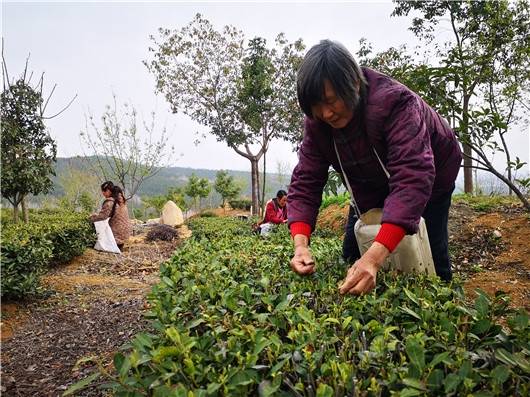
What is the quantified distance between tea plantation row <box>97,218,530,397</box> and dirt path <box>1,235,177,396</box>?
A: 1.58 meters

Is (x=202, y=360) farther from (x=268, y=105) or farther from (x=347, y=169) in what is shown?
(x=268, y=105)

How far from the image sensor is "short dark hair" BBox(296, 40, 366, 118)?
1.52 m

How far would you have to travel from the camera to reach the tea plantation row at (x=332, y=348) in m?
0.92

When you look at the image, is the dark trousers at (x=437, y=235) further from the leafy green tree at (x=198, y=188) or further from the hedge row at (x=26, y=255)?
the leafy green tree at (x=198, y=188)

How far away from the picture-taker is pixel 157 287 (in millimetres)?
1902

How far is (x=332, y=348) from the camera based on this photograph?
1112mm

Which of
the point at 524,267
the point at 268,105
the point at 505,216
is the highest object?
the point at 268,105

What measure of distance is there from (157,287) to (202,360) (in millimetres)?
860

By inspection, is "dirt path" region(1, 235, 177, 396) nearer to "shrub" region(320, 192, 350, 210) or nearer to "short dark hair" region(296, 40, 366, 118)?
"short dark hair" region(296, 40, 366, 118)

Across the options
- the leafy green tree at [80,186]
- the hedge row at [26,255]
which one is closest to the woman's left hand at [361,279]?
the hedge row at [26,255]

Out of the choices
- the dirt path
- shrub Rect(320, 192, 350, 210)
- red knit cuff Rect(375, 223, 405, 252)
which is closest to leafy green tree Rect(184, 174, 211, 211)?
shrub Rect(320, 192, 350, 210)

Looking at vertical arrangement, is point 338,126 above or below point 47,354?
above

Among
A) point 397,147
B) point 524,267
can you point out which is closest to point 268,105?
point 524,267

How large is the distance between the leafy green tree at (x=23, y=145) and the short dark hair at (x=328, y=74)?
8581mm
